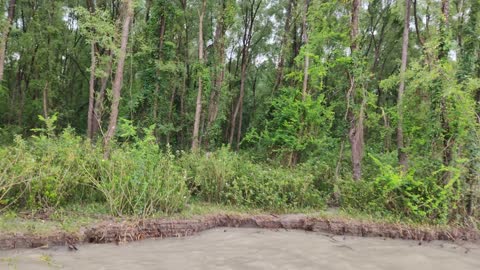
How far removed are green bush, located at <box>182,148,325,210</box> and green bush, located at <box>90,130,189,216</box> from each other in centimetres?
124

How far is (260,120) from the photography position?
23.3 m

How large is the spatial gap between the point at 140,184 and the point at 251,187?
3242 millimetres

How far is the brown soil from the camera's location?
21.2 ft

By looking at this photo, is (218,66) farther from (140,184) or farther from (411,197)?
(411,197)

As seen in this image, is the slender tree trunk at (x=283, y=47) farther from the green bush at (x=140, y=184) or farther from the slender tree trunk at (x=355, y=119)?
the green bush at (x=140, y=184)

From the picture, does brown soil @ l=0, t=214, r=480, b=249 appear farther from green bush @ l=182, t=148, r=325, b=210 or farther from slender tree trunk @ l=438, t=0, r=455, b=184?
slender tree trunk @ l=438, t=0, r=455, b=184

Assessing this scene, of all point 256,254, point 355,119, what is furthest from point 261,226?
point 355,119

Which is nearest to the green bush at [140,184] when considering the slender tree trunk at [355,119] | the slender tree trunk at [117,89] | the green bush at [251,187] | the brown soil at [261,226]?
the brown soil at [261,226]

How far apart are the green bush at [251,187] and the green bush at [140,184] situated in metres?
1.24

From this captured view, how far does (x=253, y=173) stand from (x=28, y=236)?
19.2 ft

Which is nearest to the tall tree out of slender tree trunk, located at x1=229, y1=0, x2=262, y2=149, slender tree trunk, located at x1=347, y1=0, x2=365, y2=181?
slender tree trunk, located at x1=229, y1=0, x2=262, y2=149

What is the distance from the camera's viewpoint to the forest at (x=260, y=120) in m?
7.93

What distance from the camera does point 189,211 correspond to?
817cm

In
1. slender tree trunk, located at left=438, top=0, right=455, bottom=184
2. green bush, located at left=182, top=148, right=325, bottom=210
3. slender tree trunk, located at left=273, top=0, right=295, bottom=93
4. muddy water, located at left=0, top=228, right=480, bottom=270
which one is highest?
slender tree trunk, located at left=273, top=0, right=295, bottom=93
